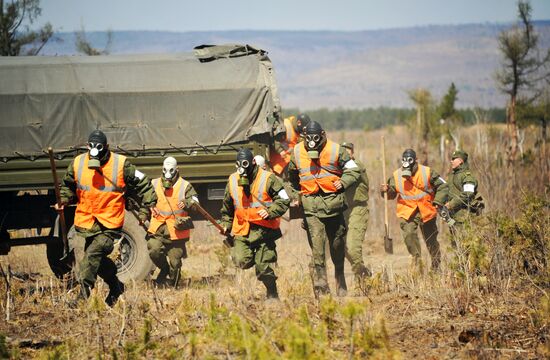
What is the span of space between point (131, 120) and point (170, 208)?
1661 mm

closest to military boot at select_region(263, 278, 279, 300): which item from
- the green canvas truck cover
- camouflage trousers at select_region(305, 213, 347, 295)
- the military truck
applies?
camouflage trousers at select_region(305, 213, 347, 295)

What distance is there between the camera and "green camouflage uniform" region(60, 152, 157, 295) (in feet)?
33.5

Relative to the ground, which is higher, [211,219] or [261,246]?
[211,219]

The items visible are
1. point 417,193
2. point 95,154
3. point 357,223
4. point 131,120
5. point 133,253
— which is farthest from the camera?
point 131,120

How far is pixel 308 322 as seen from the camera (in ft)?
23.2

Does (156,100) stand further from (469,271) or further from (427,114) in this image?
(427,114)

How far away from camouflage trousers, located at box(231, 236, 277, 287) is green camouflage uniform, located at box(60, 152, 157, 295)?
123 cm

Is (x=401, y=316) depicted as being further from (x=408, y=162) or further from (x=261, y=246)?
(x=408, y=162)

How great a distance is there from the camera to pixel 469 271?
31.7 ft

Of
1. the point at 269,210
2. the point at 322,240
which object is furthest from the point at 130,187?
the point at 322,240

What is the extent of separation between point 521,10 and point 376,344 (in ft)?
113

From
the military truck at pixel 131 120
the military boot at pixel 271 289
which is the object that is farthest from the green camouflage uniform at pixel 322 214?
the military truck at pixel 131 120

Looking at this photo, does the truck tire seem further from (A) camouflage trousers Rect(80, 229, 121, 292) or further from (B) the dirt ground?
(A) camouflage trousers Rect(80, 229, 121, 292)

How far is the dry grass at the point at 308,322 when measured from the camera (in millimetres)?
7004
